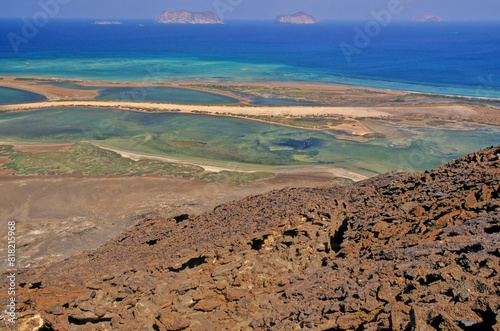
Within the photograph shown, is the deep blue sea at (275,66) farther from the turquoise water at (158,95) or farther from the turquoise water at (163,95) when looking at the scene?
the turquoise water at (163,95)

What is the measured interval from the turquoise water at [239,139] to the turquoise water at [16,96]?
29.5ft

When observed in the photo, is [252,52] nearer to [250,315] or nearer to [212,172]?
[212,172]

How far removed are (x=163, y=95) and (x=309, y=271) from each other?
1957 inches

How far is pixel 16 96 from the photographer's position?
178 feet

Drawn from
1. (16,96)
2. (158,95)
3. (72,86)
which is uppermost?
(158,95)

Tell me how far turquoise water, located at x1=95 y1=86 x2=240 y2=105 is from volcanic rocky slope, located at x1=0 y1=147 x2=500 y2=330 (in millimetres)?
40894

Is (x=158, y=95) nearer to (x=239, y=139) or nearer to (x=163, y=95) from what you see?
(x=163, y=95)

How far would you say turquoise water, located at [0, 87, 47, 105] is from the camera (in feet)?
168

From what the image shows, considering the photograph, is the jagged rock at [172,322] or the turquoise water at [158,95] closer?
the jagged rock at [172,322]

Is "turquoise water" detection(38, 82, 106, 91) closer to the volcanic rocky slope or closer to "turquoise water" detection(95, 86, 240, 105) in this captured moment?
"turquoise water" detection(95, 86, 240, 105)

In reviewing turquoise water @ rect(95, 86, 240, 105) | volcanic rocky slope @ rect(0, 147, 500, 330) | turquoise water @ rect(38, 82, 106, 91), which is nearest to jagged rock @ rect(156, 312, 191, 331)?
volcanic rocky slope @ rect(0, 147, 500, 330)

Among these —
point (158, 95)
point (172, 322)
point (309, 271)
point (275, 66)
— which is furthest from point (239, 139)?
point (275, 66)

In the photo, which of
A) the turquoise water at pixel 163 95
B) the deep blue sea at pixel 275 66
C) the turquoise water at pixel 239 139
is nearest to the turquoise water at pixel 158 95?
the turquoise water at pixel 163 95

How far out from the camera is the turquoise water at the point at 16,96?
2020 inches
